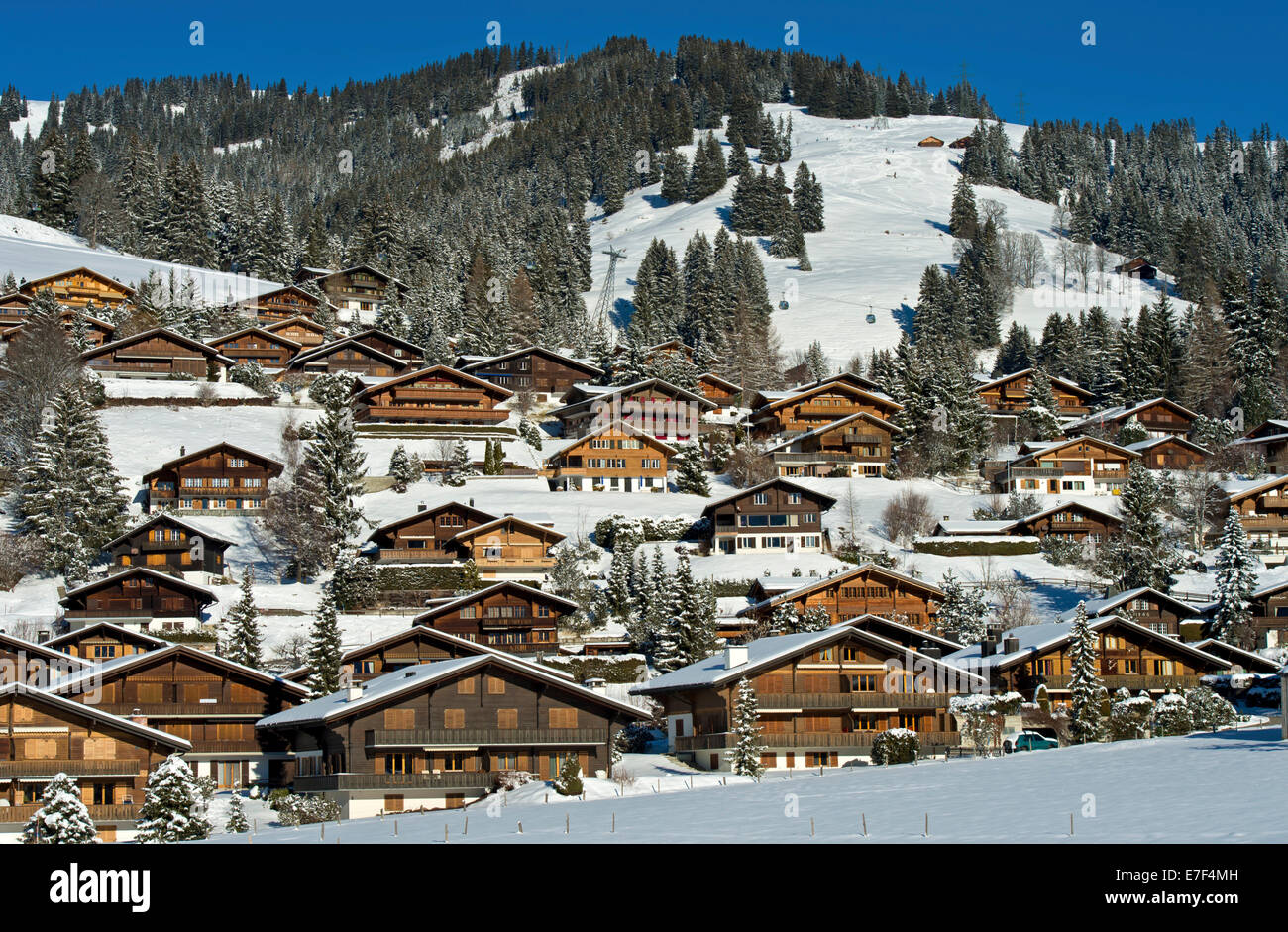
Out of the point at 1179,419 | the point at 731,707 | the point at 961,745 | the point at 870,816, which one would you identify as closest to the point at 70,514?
the point at 731,707

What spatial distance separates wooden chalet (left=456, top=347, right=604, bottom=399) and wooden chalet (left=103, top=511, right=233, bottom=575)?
39.8 m

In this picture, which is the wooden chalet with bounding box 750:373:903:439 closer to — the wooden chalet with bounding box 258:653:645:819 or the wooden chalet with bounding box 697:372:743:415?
the wooden chalet with bounding box 697:372:743:415

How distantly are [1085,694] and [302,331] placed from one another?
8546cm

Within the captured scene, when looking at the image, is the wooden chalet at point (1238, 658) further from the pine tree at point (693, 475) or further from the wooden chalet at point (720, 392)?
the wooden chalet at point (720, 392)

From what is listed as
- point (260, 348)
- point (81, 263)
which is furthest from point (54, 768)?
point (81, 263)

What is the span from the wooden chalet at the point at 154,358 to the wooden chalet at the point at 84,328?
6.92ft

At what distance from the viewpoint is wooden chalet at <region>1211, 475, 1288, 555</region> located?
80000mm

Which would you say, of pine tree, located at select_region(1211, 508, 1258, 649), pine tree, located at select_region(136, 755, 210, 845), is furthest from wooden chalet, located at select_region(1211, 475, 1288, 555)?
pine tree, located at select_region(136, 755, 210, 845)

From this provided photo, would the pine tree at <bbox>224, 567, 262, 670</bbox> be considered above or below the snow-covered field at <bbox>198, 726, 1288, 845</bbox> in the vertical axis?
above

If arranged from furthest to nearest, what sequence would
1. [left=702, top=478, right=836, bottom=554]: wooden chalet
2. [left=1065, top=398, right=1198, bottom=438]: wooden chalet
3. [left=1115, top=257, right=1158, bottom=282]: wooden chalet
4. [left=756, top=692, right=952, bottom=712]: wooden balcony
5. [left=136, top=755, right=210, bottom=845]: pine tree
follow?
[left=1115, top=257, right=1158, bottom=282]: wooden chalet < [left=1065, top=398, right=1198, bottom=438]: wooden chalet < [left=702, top=478, right=836, bottom=554]: wooden chalet < [left=756, top=692, right=952, bottom=712]: wooden balcony < [left=136, top=755, right=210, bottom=845]: pine tree

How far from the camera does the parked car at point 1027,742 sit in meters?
46.1

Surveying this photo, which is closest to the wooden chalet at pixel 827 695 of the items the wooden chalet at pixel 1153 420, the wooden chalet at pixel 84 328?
the wooden chalet at pixel 1153 420

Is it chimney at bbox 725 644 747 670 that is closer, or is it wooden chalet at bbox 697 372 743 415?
chimney at bbox 725 644 747 670

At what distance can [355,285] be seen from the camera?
13450 centimetres
